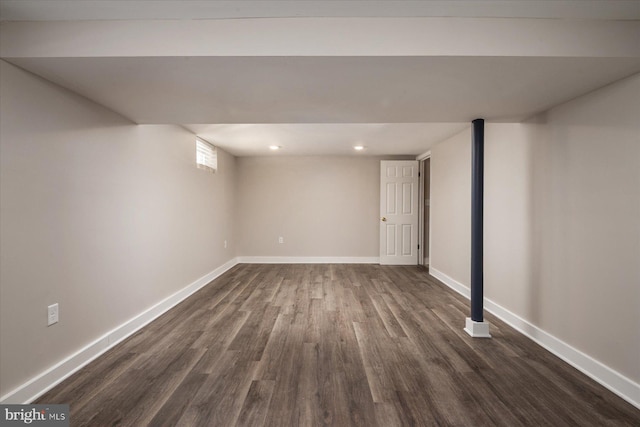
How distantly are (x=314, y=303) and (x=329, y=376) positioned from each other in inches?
62.7

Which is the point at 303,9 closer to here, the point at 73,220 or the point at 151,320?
the point at 73,220

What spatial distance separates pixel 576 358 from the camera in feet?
7.33

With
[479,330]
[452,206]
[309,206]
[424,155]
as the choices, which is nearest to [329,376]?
[479,330]

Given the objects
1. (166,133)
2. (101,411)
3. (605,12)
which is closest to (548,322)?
(605,12)

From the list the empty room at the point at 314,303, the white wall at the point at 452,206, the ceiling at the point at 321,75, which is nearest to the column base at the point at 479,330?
the empty room at the point at 314,303

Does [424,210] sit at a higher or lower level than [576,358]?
higher

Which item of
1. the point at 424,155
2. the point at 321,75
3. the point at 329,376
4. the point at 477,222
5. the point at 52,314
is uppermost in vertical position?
the point at 424,155

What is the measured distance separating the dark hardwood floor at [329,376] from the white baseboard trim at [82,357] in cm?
6

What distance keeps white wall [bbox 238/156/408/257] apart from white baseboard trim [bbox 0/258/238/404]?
2673 millimetres

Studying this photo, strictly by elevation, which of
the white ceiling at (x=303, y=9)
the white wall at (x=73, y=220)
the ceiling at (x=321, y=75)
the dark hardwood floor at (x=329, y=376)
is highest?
the white ceiling at (x=303, y=9)

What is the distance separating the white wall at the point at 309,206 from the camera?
618 cm

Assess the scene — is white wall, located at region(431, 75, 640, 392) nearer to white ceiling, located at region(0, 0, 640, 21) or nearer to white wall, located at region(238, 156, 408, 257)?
white ceiling, located at region(0, 0, 640, 21)

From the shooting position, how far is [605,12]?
165 cm

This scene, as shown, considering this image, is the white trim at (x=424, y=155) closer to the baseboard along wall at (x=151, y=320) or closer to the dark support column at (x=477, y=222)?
the baseboard along wall at (x=151, y=320)
